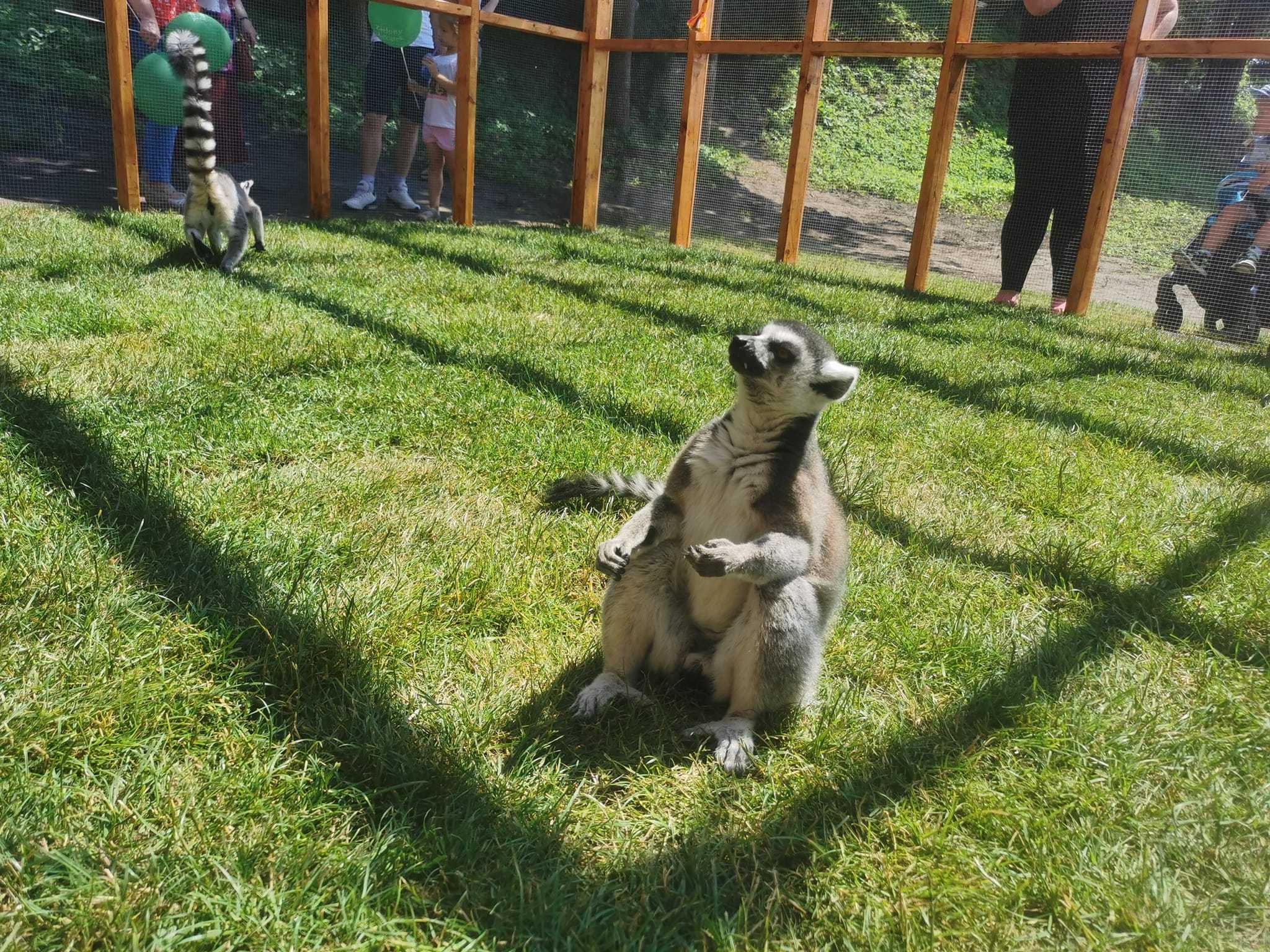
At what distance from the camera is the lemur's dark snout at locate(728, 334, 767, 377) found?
210cm

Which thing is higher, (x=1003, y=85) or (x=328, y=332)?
(x=1003, y=85)

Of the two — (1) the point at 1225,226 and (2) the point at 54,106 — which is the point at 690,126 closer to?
(1) the point at 1225,226

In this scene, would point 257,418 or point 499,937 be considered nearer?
point 499,937

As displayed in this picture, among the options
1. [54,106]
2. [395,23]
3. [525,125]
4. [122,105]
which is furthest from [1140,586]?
[525,125]

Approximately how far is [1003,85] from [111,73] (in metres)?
7.24

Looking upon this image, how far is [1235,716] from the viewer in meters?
2.17

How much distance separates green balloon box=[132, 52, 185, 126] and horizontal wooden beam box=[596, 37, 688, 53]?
4198mm

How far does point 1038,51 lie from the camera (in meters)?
7.14

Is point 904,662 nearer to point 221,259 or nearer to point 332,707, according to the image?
point 332,707

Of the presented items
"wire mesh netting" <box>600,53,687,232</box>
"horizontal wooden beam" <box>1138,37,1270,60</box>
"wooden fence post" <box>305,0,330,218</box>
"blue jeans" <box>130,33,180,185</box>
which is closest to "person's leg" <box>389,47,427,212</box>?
"wooden fence post" <box>305,0,330,218</box>

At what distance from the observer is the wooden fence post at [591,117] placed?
9.30 meters

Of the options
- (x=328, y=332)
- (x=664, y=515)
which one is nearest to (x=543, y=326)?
(x=328, y=332)

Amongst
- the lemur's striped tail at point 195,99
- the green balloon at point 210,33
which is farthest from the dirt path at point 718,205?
the lemur's striped tail at point 195,99

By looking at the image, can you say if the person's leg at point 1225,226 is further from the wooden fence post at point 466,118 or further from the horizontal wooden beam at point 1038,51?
the wooden fence post at point 466,118
